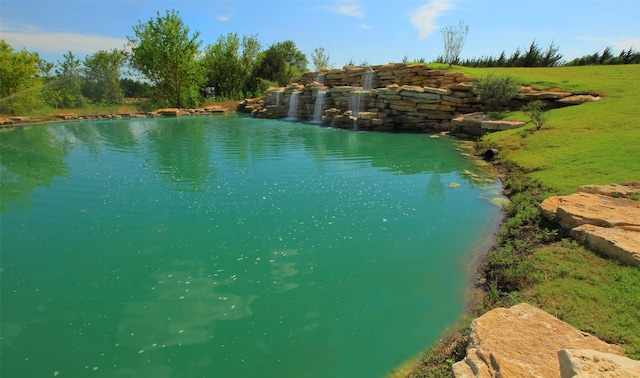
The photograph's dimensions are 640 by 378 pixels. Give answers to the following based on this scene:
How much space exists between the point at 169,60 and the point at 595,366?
104ft

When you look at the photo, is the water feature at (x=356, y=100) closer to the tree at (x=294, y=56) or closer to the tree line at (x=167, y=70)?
the tree line at (x=167, y=70)

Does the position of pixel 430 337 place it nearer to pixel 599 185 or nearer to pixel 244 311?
pixel 244 311

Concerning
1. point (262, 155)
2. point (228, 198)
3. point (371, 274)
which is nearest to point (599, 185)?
point (371, 274)

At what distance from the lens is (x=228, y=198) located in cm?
710

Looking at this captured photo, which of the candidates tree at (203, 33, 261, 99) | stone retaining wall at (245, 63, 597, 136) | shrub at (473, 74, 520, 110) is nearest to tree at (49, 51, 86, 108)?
tree at (203, 33, 261, 99)

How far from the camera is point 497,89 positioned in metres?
14.1

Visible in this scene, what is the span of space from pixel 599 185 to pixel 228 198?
6692mm

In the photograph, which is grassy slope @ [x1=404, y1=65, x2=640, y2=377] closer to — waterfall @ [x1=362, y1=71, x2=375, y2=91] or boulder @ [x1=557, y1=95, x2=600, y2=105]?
boulder @ [x1=557, y1=95, x2=600, y2=105]

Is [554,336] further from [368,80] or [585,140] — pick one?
[368,80]

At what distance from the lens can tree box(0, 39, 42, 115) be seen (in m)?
22.5

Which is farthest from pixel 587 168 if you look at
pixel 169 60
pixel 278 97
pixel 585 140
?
pixel 169 60

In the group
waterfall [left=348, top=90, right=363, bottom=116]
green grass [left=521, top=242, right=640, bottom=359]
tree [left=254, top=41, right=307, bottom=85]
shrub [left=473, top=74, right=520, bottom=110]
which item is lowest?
green grass [left=521, top=242, right=640, bottom=359]

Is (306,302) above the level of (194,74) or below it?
below

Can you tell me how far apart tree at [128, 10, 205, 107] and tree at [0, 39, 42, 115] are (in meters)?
7.41
